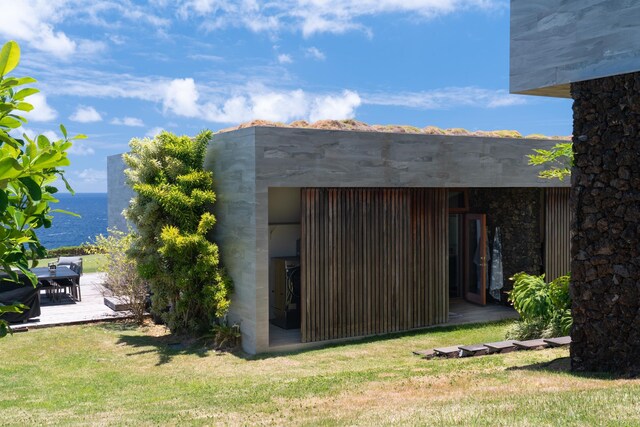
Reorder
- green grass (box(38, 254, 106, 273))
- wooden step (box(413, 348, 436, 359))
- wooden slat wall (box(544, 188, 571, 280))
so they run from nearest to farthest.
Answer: wooden step (box(413, 348, 436, 359))
wooden slat wall (box(544, 188, 571, 280))
green grass (box(38, 254, 106, 273))

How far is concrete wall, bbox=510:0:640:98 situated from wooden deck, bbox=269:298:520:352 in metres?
5.56

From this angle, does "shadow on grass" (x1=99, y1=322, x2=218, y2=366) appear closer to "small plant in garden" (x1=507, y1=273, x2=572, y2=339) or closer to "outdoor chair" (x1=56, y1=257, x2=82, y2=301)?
"outdoor chair" (x1=56, y1=257, x2=82, y2=301)

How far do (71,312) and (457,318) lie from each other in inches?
336

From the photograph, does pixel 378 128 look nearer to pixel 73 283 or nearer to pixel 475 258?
pixel 475 258

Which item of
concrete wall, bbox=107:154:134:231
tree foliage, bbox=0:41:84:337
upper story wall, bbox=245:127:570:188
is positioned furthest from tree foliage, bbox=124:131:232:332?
tree foliage, bbox=0:41:84:337

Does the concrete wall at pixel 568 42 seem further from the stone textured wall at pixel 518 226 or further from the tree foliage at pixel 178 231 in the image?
the stone textured wall at pixel 518 226

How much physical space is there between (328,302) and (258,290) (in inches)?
57.4

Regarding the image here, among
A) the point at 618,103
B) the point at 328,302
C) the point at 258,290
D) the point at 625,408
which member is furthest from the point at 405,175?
the point at 625,408

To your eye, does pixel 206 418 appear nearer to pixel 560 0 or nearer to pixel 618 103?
pixel 618 103

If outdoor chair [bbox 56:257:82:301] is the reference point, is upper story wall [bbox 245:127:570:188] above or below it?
above

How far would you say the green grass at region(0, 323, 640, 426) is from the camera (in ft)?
16.0

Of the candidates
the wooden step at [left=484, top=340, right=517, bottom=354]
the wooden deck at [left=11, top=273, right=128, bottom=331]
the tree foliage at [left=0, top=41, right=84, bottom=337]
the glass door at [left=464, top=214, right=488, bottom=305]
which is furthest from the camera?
the glass door at [left=464, top=214, right=488, bottom=305]

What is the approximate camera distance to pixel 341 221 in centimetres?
1080

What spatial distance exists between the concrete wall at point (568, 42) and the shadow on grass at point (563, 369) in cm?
326
